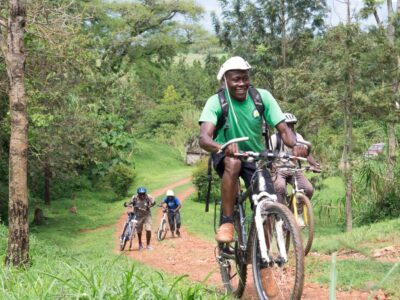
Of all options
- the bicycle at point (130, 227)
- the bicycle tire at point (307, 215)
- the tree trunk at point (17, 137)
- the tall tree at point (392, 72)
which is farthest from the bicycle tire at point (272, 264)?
the bicycle at point (130, 227)

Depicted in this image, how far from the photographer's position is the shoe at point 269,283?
415 cm

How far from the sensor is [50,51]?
12.3 metres

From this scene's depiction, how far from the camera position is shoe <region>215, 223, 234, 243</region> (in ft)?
15.2

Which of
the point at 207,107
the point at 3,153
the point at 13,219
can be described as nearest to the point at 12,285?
the point at 207,107

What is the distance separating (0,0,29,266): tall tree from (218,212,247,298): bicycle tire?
3.64 meters

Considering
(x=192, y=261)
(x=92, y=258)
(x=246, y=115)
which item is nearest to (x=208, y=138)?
(x=246, y=115)

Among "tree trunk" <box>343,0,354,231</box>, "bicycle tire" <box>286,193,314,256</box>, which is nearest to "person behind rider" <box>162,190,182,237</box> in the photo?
"tree trunk" <box>343,0,354,231</box>

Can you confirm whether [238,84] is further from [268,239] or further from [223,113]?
[268,239]

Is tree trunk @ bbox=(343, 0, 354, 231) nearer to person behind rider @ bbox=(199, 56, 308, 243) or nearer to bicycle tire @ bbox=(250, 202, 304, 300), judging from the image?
person behind rider @ bbox=(199, 56, 308, 243)

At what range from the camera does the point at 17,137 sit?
757 cm

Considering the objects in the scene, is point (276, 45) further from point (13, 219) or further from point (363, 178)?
point (13, 219)

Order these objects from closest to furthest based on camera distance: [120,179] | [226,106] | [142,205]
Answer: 1. [226,106]
2. [142,205]
3. [120,179]

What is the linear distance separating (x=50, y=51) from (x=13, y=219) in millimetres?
5585

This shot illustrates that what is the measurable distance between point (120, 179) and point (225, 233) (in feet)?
93.1
